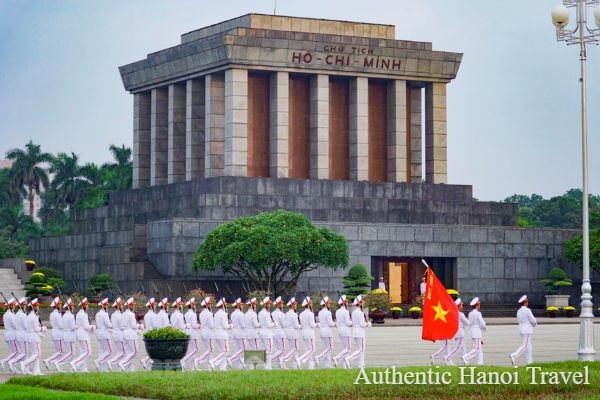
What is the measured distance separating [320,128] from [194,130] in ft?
22.0

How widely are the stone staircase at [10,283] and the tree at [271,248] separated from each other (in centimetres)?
1193

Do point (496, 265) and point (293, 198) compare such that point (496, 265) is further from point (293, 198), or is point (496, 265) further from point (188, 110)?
point (188, 110)

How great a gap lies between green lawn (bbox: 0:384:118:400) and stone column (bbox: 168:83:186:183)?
48.9 m

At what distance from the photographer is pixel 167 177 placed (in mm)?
77000

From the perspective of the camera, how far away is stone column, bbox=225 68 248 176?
6919 centimetres

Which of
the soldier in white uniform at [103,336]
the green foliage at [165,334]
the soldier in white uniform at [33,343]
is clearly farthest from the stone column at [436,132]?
the soldier in white uniform at [33,343]

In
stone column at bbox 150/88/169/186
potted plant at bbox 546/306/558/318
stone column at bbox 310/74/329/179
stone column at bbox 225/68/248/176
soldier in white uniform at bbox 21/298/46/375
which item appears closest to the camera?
soldier in white uniform at bbox 21/298/46/375

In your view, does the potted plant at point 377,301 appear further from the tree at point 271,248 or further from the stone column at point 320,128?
the stone column at point 320,128

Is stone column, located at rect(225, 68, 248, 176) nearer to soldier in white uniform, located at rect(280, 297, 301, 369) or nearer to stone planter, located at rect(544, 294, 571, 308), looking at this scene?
stone planter, located at rect(544, 294, 571, 308)

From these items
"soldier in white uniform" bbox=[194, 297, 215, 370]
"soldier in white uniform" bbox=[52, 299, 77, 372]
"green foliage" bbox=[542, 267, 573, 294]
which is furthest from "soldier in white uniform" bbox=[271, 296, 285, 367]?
"green foliage" bbox=[542, 267, 573, 294]

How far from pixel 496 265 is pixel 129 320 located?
37989 millimetres

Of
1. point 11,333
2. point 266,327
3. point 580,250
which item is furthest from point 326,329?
point 580,250

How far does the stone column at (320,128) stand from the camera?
2815 inches

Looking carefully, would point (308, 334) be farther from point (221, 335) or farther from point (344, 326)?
point (221, 335)
